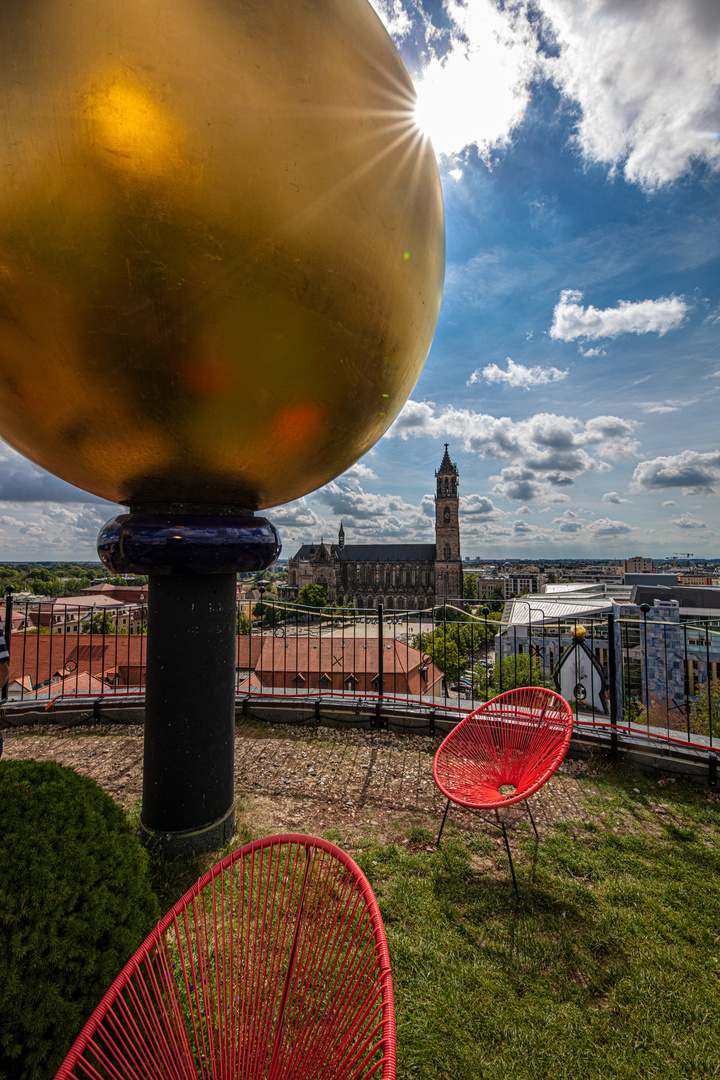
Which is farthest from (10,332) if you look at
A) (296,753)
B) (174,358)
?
(296,753)

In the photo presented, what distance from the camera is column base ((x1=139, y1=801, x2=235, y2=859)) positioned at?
2.78 m

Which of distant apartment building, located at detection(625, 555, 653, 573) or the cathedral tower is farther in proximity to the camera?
distant apartment building, located at detection(625, 555, 653, 573)

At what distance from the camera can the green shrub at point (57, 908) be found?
47.1 inches

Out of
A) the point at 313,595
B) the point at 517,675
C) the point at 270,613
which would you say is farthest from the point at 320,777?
the point at 313,595

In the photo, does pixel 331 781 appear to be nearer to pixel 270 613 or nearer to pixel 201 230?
pixel 201 230

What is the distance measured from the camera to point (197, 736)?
2.75m

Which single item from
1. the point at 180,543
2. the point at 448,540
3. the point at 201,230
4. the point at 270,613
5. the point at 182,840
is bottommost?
the point at 182,840

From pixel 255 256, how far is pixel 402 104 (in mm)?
1084

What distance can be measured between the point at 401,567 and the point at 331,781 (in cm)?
8657

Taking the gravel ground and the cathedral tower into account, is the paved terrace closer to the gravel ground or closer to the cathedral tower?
the gravel ground

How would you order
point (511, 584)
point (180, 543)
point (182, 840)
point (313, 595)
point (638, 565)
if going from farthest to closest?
1. point (638, 565)
2. point (511, 584)
3. point (313, 595)
4. point (182, 840)
5. point (180, 543)

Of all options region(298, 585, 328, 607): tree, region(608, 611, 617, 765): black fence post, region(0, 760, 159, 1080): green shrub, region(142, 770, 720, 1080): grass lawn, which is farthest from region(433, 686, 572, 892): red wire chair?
region(298, 585, 328, 607): tree

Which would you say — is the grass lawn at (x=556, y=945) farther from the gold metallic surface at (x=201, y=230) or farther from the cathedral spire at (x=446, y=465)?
the cathedral spire at (x=446, y=465)

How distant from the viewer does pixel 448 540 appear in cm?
8819
